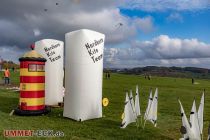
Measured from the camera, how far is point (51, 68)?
17.4 metres

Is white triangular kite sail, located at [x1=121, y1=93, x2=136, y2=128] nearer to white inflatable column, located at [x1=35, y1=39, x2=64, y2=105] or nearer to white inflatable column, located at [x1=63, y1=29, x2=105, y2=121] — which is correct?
white inflatable column, located at [x1=63, y1=29, x2=105, y2=121]

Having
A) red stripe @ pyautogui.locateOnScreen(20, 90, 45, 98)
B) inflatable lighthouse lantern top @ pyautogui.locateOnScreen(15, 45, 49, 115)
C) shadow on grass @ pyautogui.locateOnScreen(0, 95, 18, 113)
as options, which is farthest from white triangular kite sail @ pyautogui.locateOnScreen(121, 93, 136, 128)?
shadow on grass @ pyautogui.locateOnScreen(0, 95, 18, 113)

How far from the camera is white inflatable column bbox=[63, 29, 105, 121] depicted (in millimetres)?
13344

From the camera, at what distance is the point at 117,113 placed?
15.5 metres

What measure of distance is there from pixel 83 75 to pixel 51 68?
454 cm

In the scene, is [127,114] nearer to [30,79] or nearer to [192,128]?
[192,128]

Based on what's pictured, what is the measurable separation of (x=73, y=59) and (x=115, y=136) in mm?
4480

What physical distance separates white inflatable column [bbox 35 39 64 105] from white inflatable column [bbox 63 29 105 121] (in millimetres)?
3743

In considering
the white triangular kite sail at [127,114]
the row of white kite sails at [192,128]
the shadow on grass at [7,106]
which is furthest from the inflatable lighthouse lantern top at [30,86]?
the row of white kite sails at [192,128]

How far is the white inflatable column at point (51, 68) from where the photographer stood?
17344mm

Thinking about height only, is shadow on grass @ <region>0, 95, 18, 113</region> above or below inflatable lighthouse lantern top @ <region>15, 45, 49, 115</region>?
below

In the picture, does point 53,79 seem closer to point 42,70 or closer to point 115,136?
point 42,70

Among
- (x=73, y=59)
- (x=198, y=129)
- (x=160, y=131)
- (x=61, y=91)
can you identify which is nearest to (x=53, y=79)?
(x=61, y=91)

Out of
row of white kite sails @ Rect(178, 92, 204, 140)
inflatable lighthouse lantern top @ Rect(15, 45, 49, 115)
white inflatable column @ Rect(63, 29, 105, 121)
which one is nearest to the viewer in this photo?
row of white kite sails @ Rect(178, 92, 204, 140)
